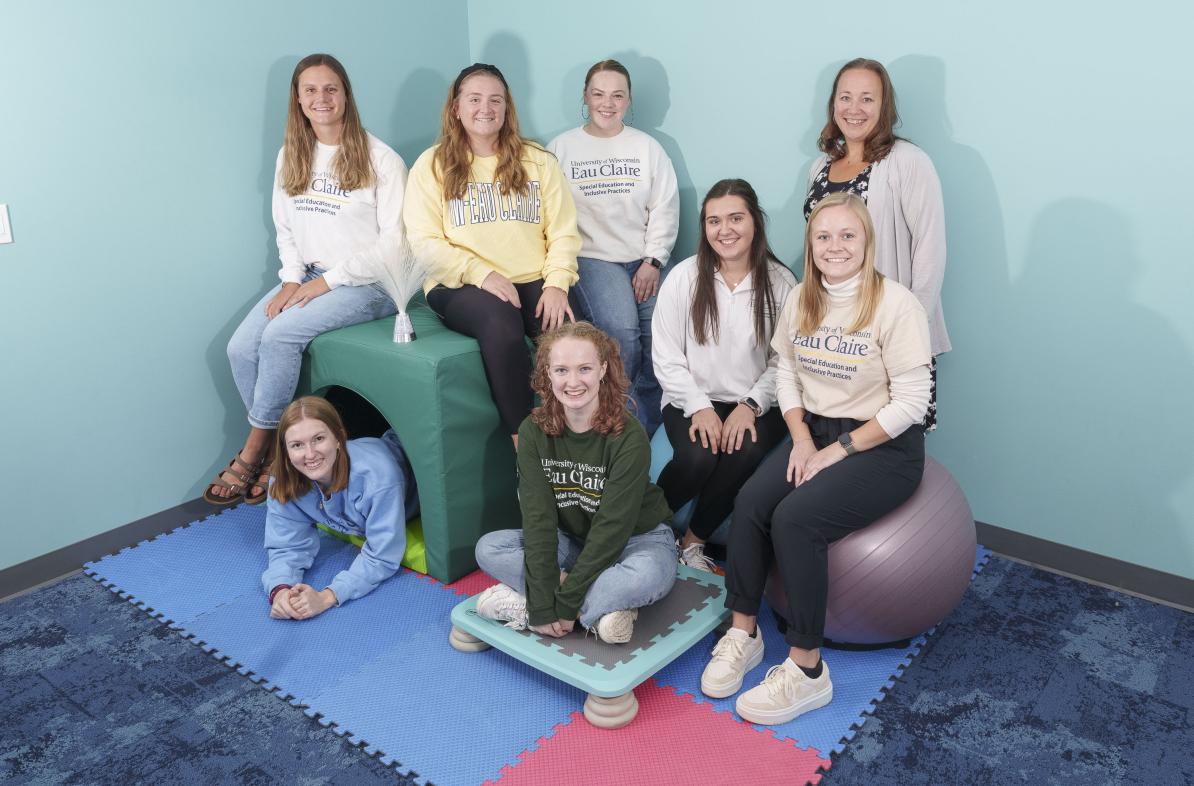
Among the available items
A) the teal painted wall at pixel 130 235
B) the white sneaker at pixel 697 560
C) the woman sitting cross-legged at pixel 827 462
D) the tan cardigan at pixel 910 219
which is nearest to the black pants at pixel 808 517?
the woman sitting cross-legged at pixel 827 462

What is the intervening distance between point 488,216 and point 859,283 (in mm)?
1189

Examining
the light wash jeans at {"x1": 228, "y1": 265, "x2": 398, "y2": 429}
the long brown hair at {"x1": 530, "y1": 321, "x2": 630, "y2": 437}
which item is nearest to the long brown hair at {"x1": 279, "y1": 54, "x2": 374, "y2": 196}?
the light wash jeans at {"x1": 228, "y1": 265, "x2": 398, "y2": 429}

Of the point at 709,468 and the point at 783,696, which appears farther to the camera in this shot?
the point at 709,468

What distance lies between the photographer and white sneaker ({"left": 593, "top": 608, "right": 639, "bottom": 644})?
2.15 m

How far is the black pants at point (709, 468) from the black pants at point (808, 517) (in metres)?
0.26

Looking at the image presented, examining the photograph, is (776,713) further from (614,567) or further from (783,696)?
(614,567)

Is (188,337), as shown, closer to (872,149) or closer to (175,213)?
(175,213)

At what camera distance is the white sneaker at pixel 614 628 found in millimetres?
2154

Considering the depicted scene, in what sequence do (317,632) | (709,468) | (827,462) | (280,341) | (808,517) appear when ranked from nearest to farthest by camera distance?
(808,517), (827,462), (317,632), (709,468), (280,341)

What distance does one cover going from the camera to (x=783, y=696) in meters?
2.06

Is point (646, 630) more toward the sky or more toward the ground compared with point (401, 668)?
more toward the sky

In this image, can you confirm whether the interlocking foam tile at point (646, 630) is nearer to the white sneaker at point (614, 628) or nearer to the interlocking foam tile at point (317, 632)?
the white sneaker at point (614, 628)

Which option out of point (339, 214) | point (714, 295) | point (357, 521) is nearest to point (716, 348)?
point (714, 295)

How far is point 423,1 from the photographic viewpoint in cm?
351
